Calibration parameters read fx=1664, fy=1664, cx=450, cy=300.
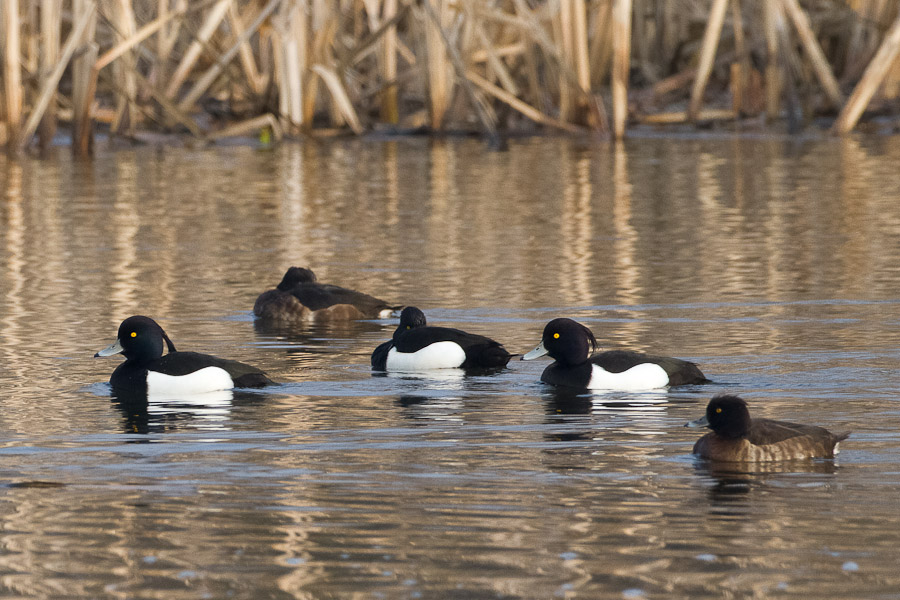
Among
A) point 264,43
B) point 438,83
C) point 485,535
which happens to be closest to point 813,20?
point 438,83

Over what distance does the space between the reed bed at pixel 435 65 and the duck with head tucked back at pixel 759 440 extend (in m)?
15.5

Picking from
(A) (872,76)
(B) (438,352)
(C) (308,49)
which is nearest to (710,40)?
(A) (872,76)

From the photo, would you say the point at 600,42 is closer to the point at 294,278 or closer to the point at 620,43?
the point at 620,43

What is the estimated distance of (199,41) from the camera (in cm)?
2275

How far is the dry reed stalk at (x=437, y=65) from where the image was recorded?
902 inches

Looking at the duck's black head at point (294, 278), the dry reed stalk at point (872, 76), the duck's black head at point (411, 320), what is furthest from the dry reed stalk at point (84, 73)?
the duck's black head at point (411, 320)

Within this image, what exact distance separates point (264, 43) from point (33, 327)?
1435cm

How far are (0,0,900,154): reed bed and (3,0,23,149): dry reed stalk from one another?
0.09 feet

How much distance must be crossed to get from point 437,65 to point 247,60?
2.91 metres

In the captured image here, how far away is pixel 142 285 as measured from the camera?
13.3 metres

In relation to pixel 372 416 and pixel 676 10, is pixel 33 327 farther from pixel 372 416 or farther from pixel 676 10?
pixel 676 10

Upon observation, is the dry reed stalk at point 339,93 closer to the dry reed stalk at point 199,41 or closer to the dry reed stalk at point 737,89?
the dry reed stalk at point 199,41

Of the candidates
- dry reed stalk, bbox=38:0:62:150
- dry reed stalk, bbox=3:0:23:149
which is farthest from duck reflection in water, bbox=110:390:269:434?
dry reed stalk, bbox=38:0:62:150

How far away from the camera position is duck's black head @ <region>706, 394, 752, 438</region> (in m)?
7.22
